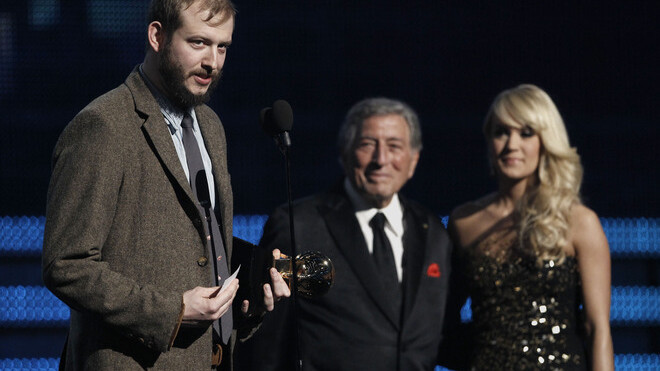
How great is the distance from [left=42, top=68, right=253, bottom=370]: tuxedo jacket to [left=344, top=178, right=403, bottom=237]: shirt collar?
1.27 metres

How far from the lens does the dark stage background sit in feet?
12.3

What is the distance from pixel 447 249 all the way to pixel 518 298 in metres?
0.28

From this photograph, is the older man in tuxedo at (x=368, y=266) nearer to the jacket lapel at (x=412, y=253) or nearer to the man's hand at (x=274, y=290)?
the jacket lapel at (x=412, y=253)

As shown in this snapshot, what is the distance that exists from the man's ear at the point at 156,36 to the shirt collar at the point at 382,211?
1.33 metres

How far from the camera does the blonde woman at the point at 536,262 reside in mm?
3049

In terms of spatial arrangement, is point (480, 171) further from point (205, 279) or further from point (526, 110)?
point (205, 279)

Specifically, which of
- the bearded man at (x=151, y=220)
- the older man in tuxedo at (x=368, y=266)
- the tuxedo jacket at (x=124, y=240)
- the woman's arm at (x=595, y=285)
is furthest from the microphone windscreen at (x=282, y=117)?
the woman's arm at (x=595, y=285)

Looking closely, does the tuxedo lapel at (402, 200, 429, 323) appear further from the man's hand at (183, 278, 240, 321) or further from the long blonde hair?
the man's hand at (183, 278, 240, 321)

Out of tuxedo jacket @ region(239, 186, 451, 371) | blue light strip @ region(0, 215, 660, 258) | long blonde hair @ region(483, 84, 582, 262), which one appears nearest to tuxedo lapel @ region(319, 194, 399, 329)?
tuxedo jacket @ region(239, 186, 451, 371)

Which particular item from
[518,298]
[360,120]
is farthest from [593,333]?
[360,120]

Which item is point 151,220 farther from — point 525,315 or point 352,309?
point 525,315

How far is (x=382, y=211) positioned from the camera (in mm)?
3143

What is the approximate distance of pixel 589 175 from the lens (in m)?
4.05

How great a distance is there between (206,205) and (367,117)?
1.37 meters
